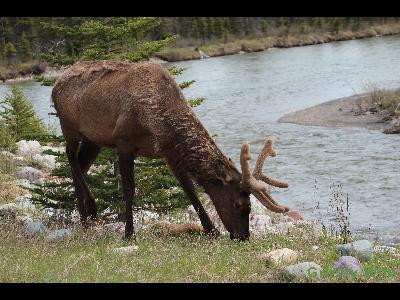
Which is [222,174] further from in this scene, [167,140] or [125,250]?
[125,250]

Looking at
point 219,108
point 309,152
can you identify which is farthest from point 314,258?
point 219,108

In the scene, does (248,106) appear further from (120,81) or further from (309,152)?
(120,81)

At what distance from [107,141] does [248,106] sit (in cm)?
2312

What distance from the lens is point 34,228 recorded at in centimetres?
841

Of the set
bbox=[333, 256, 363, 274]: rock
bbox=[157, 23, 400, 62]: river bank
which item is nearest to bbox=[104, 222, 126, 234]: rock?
bbox=[333, 256, 363, 274]: rock

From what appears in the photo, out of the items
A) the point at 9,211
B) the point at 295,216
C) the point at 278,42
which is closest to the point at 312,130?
the point at 295,216

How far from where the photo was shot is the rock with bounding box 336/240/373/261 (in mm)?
6625

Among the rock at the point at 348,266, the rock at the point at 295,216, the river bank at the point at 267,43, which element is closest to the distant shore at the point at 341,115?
the rock at the point at 295,216

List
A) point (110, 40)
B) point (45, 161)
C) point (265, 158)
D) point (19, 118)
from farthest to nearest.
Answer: point (19, 118), point (45, 161), point (110, 40), point (265, 158)

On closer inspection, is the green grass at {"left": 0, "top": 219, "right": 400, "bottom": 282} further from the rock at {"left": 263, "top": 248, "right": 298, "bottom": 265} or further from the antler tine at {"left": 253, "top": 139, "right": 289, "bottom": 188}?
the antler tine at {"left": 253, "top": 139, "right": 289, "bottom": 188}

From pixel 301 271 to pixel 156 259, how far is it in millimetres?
1527

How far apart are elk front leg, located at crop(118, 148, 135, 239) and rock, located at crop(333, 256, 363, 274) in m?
2.91

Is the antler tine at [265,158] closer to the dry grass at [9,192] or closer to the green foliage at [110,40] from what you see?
the green foliage at [110,40]

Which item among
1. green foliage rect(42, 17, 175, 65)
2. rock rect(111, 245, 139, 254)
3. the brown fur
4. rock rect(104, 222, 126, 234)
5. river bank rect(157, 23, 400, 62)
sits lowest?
river bank rect(157, 23, 400, 62)
